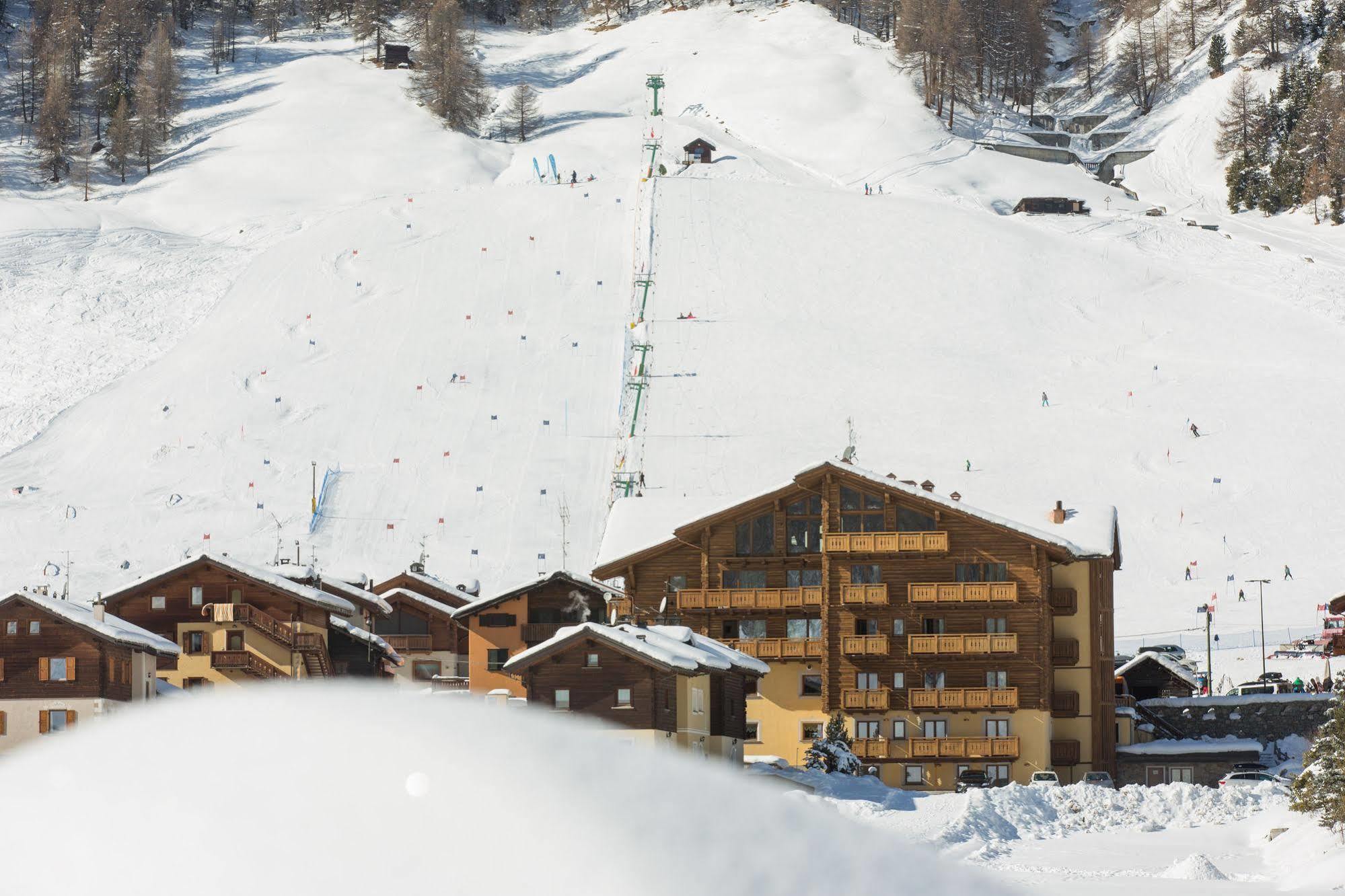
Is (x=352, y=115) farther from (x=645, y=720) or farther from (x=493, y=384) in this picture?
(x=645, y=720)

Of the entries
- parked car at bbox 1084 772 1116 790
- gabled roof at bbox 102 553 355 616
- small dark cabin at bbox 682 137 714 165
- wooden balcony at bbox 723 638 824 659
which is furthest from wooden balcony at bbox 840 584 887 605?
small dark cabin at bbox 682 137 714 165

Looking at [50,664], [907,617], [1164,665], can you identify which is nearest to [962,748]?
[907,617]

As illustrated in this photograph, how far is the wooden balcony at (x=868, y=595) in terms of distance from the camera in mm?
43688

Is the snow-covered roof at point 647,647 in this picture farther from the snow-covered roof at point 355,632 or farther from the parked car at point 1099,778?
the snow-covered roof at point 355,632

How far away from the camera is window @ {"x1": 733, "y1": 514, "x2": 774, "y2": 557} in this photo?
4550 cm

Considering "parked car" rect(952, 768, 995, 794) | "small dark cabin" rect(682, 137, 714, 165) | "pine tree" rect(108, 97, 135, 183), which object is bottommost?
"parked car" rect(952, 768, 995, 794)

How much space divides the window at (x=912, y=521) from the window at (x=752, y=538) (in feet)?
10.9

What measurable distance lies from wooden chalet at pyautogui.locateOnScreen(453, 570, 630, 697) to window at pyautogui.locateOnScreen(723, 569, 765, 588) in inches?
147

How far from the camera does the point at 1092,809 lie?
32.7m

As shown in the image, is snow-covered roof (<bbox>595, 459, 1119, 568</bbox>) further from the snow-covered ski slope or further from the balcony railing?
the balcony railing

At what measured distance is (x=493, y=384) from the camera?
254 ft

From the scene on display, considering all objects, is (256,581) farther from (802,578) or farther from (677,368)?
(677,368)

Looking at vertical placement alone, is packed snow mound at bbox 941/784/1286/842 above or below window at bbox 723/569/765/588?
below

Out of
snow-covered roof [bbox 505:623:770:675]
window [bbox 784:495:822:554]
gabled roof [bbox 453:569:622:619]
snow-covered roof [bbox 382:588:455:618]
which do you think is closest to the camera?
snow-covered roof [bbox 505:623:770:675]
